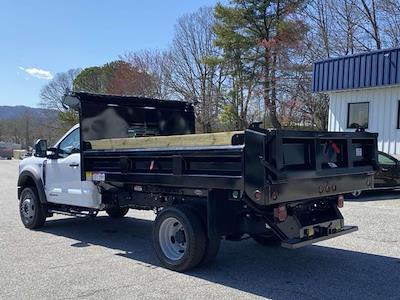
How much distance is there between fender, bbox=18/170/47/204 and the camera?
9.22 meters

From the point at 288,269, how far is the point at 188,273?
1.31 m

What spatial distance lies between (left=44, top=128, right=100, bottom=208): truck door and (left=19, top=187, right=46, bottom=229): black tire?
38cm

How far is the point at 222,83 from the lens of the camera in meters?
42.4

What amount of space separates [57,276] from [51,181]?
324cm

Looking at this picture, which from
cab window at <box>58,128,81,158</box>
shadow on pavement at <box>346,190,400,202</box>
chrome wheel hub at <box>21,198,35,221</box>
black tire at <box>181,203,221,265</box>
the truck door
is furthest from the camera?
shadow on pavement at <box>346,190,400,202</box>

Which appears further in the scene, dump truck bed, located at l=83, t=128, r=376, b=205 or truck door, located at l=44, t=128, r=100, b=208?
truck door, located at l=44, t=128, r=100, b=208

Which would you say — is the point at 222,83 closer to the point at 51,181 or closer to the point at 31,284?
the point at 51,181

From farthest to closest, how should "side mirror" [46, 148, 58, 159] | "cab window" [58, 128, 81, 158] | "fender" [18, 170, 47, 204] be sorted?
"fender" [18, 170, 47, 204]
"side mirror" [46, 148, 58, 159]
"cab window" [58, 128, 81, 158]

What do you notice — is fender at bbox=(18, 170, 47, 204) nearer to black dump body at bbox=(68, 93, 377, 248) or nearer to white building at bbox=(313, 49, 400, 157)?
black dump body at bbox=(68, 93, 377, 248)

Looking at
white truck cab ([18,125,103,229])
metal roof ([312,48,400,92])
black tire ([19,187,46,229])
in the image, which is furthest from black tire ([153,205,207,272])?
metal roof ([312,48,400,92])

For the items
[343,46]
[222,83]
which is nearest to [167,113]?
[343,46]

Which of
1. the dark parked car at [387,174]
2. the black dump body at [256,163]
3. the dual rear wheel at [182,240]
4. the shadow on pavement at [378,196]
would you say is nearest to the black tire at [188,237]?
the dual rear wheel at [182,240]

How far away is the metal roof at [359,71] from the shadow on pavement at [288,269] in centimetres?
1115

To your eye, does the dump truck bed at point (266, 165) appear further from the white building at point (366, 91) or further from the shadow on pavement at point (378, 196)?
the white building at point (366, 91)
